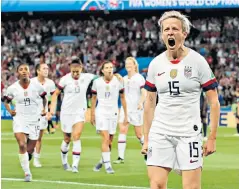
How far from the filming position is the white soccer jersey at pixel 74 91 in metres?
17.2

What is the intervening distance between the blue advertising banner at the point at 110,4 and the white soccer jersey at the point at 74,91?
27.2 m

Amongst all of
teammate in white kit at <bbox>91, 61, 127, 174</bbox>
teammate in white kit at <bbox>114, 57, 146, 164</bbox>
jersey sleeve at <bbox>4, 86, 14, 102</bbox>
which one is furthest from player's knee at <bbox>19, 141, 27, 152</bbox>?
teammate in white kit at <bbox>114, 57, 146, 164</bbox>

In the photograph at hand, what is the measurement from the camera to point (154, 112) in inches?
340

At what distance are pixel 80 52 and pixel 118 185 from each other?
1351 inches

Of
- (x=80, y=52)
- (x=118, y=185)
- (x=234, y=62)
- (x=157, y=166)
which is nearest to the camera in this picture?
(x=157, y=166)

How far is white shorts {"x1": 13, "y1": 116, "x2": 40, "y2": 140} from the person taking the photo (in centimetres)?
1559

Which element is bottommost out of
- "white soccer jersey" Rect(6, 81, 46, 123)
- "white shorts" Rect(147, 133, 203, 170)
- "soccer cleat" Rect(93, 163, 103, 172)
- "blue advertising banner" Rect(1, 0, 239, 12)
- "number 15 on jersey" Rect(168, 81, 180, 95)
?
"soccer cleat" Rect(93, 163, 103, 172)

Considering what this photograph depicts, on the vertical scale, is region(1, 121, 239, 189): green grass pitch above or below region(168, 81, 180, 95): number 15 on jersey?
below

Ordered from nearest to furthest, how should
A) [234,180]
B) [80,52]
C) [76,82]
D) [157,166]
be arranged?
[157,166] < [234,180] < [76,82] < [80,52]

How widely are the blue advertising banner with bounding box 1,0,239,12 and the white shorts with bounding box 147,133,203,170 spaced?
117 feet

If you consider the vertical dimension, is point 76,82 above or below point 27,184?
above

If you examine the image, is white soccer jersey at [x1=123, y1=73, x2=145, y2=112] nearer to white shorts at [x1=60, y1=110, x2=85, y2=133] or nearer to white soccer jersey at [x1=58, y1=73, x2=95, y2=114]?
white soccer jersey at [x1=58, y1=73, x2=95, y2=114]

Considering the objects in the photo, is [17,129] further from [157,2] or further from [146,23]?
[146,23]

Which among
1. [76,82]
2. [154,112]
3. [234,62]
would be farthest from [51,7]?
[154,112]
